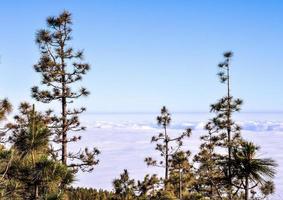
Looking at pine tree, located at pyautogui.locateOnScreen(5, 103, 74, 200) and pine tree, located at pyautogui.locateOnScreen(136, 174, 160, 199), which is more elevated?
pine tree, located at pyautogui.locateOnScreen(5, 103, 74, 200)

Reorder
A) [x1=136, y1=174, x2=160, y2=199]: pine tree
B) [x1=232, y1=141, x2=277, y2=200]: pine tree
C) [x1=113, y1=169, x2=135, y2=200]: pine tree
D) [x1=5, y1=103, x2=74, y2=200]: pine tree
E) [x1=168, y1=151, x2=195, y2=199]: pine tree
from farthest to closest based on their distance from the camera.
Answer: [x1=168, y1=151, x2=195, y2=199]: pine tree → [x1=136, y1=174, x2=160, y2=199]: pine tree → [x1=113, y1=169, x2=135, y2=200]: pine tree → [x1=5, y1=103, x2=74, y2=200]: pine tree → [x1=232, y1=141, x2=277, y2=200]: pine tree

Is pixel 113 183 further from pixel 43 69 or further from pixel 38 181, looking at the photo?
pixel 38 181

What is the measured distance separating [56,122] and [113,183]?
6957 mm

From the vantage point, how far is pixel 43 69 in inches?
1209

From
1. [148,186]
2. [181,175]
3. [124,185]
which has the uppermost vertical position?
[181,175]

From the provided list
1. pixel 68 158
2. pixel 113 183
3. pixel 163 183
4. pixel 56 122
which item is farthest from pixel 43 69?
pixel 163 183

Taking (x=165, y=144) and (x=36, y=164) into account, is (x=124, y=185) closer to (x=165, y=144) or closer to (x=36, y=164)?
(x=165, y=144)

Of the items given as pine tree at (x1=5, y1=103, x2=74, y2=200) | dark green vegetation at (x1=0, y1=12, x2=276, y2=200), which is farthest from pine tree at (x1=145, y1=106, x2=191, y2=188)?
pine tree at (x1=5, y1=103, x2=74, y2=200)

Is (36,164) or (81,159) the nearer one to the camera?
(36,164)

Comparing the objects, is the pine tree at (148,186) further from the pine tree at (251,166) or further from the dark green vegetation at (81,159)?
the pine tree at (251,166)

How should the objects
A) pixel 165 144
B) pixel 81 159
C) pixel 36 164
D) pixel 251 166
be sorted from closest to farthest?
pixel 251 166 → pixel 36 164 → pixel 81 159 → pixel 165 144

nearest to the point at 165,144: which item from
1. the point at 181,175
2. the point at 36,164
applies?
the point at 181,175

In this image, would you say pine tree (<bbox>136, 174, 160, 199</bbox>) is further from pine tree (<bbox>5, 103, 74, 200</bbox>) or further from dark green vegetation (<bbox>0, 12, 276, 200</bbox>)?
pine tree (<bbox>5, 103, 74, 200</bbox>)

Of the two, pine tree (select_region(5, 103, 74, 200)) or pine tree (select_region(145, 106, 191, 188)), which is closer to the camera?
pine tree (select_region(5, 103, 74, 200))
